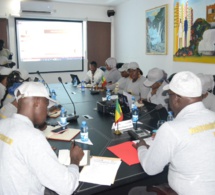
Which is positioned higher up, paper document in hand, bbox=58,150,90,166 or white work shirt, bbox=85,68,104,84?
white work shirt, bbox=85,68,104,84

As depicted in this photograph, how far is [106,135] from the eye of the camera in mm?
2062

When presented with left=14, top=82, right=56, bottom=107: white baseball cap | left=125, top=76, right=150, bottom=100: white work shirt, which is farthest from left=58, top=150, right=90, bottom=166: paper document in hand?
left=125, top=76, right=150, bottom=100: white work shirt

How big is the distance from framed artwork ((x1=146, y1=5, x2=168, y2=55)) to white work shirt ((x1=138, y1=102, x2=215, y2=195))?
13.6 ft

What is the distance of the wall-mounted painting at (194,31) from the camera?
13.0 ft

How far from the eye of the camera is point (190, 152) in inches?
48.4

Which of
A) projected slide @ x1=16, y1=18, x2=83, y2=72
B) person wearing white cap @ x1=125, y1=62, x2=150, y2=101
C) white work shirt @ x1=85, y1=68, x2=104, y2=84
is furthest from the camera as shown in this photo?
projected slide @ x1=16, y1=18, x2=83, y2=72

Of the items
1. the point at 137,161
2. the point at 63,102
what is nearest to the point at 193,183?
the point at 137,161

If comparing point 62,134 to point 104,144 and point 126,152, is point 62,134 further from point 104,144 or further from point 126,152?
point 126,152

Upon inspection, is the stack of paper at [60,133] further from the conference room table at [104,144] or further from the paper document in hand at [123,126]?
the paper document in hand at [123,126]

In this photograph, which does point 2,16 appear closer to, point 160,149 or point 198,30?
point 198,30

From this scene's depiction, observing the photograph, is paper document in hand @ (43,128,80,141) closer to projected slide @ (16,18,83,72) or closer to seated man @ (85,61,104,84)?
seated man @ (85,61,104,84)

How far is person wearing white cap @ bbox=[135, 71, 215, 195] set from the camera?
4.04ft

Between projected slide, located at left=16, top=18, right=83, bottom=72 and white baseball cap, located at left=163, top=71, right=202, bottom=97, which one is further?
projected slide, located at left=16, top=18, right=83, bottom=72

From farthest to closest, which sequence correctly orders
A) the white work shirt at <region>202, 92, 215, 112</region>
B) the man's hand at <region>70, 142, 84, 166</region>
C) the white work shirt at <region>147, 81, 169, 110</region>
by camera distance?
the white work shirt at <region>147, 81, 169, 110</region>, the white work shirt at <region>202, 92, 215, 112</region>, the man's hand at <region>70, 142, 84, 166</region>
